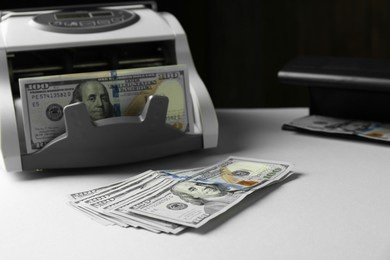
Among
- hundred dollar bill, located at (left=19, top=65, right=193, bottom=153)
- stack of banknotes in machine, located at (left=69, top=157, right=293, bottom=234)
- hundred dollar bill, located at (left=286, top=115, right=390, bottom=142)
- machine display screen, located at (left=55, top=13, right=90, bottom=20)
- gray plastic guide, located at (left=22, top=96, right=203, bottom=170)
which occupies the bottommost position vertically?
hundred dollar bill, located at (left=286, top=115, right=390, bottom=142)

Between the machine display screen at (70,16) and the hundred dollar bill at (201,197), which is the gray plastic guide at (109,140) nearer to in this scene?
the hundred dollar bill at (201,197)

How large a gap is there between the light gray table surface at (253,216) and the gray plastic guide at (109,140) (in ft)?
0.11

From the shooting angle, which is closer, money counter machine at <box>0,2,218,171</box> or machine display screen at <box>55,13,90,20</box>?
money counter machine at <box>0,2,218,171</box>

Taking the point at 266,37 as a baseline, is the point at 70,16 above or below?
above

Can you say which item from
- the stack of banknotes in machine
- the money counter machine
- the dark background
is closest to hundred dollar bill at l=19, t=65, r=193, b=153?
the money counter machine

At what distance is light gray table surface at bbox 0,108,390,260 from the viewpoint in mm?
1021

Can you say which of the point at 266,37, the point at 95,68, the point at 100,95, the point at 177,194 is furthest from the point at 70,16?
the point at 266,37

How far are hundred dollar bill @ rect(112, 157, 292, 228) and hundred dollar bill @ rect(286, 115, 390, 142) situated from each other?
0.30m

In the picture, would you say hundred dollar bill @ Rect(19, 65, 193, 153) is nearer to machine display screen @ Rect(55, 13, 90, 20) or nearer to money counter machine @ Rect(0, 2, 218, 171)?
money counter machine @ Rect(0, 2, 218, 171)

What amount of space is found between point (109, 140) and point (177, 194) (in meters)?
0.27

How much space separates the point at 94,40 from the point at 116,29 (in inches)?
3.1

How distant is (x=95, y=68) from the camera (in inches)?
66.2

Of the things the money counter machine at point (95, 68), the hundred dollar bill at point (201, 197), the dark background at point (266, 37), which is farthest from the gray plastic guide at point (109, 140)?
the dark background at point (266, 37)

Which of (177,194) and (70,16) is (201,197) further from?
(70,16)
